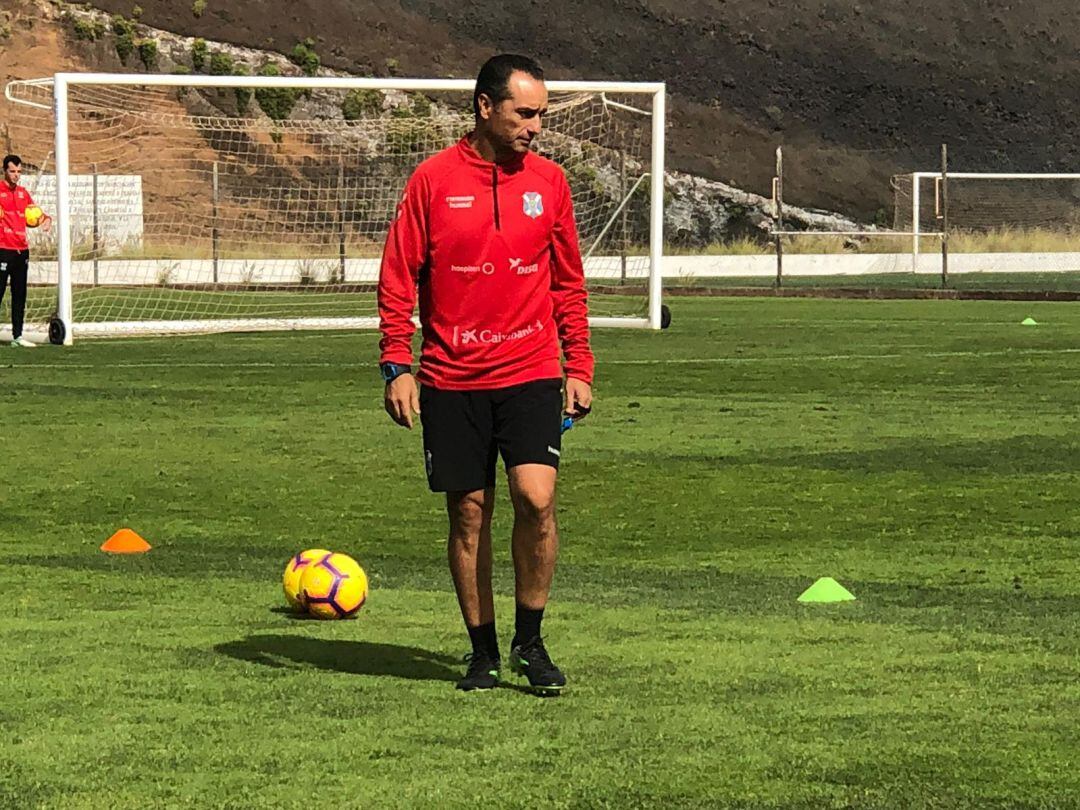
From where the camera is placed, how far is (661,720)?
6.65 metres

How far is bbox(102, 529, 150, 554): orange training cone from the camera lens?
10.5 metres

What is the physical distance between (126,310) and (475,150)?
2546 cm

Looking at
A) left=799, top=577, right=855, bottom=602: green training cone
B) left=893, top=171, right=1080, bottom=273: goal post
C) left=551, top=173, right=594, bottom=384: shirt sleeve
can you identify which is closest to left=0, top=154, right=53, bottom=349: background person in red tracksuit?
left=799, top=577, right=855, bottom=602: green training cone

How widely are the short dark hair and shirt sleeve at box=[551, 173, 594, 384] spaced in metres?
0.39

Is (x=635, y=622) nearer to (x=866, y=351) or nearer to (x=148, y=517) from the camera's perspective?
(x=148, y=517)

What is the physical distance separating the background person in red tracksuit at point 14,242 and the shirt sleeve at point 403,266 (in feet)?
59.3

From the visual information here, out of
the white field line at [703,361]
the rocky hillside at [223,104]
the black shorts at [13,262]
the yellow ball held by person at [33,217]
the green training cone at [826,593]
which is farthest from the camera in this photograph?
the rocky hillside at [223,104]

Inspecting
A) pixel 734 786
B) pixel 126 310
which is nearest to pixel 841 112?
pixel 126 310

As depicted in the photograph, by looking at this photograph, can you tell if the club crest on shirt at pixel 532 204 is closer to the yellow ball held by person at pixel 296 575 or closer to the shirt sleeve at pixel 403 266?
the shirt sleeve at pixel 403 266

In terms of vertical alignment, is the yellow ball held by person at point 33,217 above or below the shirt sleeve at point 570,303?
above

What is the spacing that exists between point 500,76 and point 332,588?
7.54 feet

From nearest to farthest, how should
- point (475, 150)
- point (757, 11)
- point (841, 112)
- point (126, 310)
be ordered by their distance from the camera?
point (475, 150) < point (126, 310) < point (841, 112) < point (757, 11)

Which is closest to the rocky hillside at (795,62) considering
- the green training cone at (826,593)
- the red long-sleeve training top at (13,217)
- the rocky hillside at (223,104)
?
the rocky hillside at (223,104)

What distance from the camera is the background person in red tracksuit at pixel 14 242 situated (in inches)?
970
